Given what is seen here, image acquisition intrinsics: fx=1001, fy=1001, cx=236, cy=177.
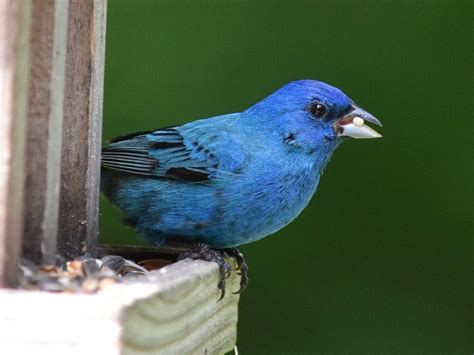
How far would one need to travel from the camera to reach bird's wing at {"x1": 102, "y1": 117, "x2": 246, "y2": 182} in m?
3.68

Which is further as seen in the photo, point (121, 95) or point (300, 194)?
point (121, 95)

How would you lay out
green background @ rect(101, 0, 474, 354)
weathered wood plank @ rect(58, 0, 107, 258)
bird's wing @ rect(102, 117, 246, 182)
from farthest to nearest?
green background @ rect(101, 0, 474, 354), bird's wing @ rect(102, 117, 246, 182), weathered wood plank @ rect(58, 0, 107, 258)

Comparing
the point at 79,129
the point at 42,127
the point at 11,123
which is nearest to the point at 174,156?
the point at 79,129

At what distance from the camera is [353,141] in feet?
17.5

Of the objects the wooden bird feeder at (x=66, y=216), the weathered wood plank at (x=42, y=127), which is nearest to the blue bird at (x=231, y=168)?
the wooden bird feeder at (x=66, y=216)

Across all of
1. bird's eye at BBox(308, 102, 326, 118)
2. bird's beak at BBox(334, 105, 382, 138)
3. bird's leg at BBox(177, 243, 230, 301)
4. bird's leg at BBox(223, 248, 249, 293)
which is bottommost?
bird's leg at BBox(223, 248, 249, 293)

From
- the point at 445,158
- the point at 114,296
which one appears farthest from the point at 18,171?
the point at 445,158

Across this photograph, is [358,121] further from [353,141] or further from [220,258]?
[353,141]

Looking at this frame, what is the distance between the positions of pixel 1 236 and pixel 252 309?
316 cm

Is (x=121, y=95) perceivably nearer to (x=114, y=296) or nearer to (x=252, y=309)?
(x=252, y=309)

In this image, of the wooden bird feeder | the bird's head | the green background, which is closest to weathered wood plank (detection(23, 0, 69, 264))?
the wooden bird feeder

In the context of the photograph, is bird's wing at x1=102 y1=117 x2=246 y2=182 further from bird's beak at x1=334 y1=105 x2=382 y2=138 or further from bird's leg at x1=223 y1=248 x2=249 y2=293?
bird's beak at x1=334 y1=105 x2=382 y2=138

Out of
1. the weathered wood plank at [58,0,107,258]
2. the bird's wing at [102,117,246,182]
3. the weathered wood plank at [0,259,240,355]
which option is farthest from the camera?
the bird's wing at [102,117,246,182]

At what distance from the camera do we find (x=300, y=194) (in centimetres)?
370
